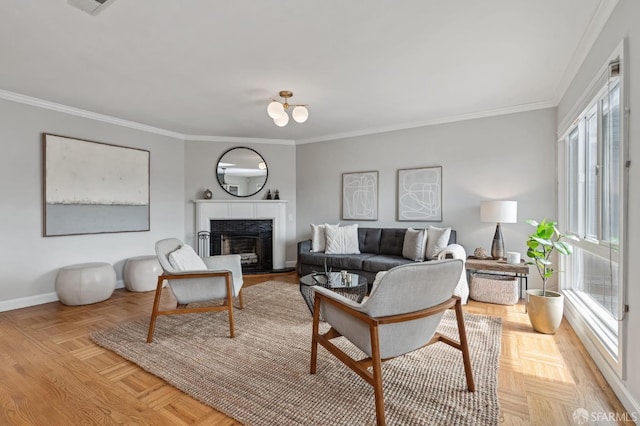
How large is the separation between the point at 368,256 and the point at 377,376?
292cm

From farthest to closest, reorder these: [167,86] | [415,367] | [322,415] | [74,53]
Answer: [167,86] < [74,53] < [415,367] < [322,415]

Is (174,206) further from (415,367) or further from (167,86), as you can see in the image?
(415,367)

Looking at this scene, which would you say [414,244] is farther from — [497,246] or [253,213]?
[253,213]

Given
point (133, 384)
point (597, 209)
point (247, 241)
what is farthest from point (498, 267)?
point (247, 241)

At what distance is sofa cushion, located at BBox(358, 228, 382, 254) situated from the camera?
479cm

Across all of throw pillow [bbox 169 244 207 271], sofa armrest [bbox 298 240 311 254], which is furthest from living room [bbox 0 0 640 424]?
throw pillow [bbox 169 244 207 271]

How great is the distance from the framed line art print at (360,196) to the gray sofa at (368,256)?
37 cm

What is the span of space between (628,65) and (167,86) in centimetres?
372

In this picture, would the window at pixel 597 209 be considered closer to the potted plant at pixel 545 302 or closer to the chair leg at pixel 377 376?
the potted plant at pixel 545 302

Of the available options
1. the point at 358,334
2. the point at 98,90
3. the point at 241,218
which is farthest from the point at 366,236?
the point at 98,90

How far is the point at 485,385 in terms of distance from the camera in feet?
6.46

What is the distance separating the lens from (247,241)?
570cm

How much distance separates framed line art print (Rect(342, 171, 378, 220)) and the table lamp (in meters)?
1.71

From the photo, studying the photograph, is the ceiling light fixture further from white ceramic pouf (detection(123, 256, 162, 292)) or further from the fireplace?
white ceramic pouf (detection(123, 256, 162, 292))
